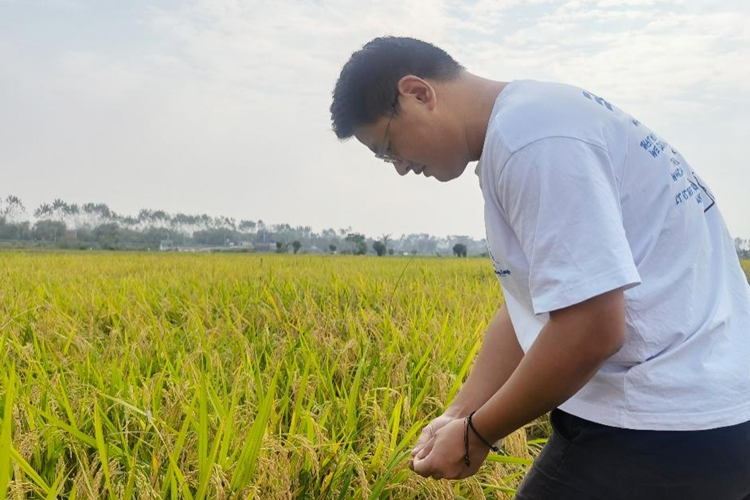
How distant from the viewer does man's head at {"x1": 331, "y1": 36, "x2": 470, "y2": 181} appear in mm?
1104

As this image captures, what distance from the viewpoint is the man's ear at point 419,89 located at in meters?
1.10

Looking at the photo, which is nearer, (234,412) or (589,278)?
(589,278)

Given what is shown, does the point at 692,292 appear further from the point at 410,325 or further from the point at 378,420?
the point at 410,325

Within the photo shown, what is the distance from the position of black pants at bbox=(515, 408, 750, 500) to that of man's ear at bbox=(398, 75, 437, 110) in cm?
60

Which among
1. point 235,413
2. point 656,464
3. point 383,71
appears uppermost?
point 383,71

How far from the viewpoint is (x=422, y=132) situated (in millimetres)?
1119

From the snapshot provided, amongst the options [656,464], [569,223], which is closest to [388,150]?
[569,223]

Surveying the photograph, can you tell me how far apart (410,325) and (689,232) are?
2.28 metres

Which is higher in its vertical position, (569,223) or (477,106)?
(477,106)

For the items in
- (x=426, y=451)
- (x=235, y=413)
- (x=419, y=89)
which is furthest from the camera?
(x=235, y=413)

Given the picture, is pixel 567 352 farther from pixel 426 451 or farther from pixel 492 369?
pixel 492 369

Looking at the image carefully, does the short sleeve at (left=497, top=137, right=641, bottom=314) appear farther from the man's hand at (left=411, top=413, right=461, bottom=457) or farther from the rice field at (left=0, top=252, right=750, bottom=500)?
the rice field at (left=0, top=252, right=750, bottom=500)

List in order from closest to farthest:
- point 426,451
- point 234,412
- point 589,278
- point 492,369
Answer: point 589,278, point 426,451, point 492,369, point 234,412

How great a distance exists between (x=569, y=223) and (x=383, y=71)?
452mm
